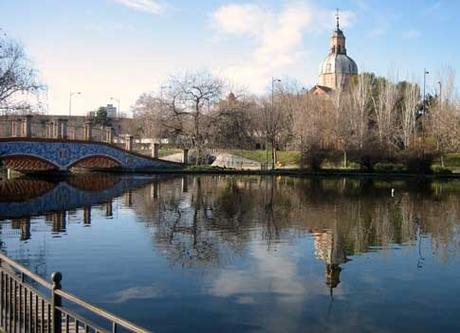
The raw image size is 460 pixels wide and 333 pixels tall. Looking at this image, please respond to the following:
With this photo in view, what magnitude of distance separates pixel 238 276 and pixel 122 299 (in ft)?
10.6

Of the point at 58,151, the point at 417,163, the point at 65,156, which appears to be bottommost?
the point at 65,156

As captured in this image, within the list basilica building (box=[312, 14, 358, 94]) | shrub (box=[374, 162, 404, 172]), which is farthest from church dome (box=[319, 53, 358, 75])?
shrub (box=[374, 162, 404, 172])

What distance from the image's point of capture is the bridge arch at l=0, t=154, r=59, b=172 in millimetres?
44938

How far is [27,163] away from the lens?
49.2m

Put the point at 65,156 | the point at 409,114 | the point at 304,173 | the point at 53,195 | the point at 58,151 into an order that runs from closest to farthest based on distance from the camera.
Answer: the point at 53,195, the point at 58,151, the point at 65,156, the point at 304,173, the point at 409,114

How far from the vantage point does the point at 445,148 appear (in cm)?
6169

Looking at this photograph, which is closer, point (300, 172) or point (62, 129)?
point (62, 129)

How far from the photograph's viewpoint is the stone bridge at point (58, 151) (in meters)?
44.8

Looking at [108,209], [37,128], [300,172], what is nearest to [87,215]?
[108,209]

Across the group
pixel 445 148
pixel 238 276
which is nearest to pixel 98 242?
pixel 238 276

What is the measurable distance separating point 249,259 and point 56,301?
9.70 meters

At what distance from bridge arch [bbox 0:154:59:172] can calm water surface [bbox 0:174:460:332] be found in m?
15.7

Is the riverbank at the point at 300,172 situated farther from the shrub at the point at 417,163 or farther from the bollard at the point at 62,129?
the bollard at the point at 62,129

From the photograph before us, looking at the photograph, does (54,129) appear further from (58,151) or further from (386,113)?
(386,113)
